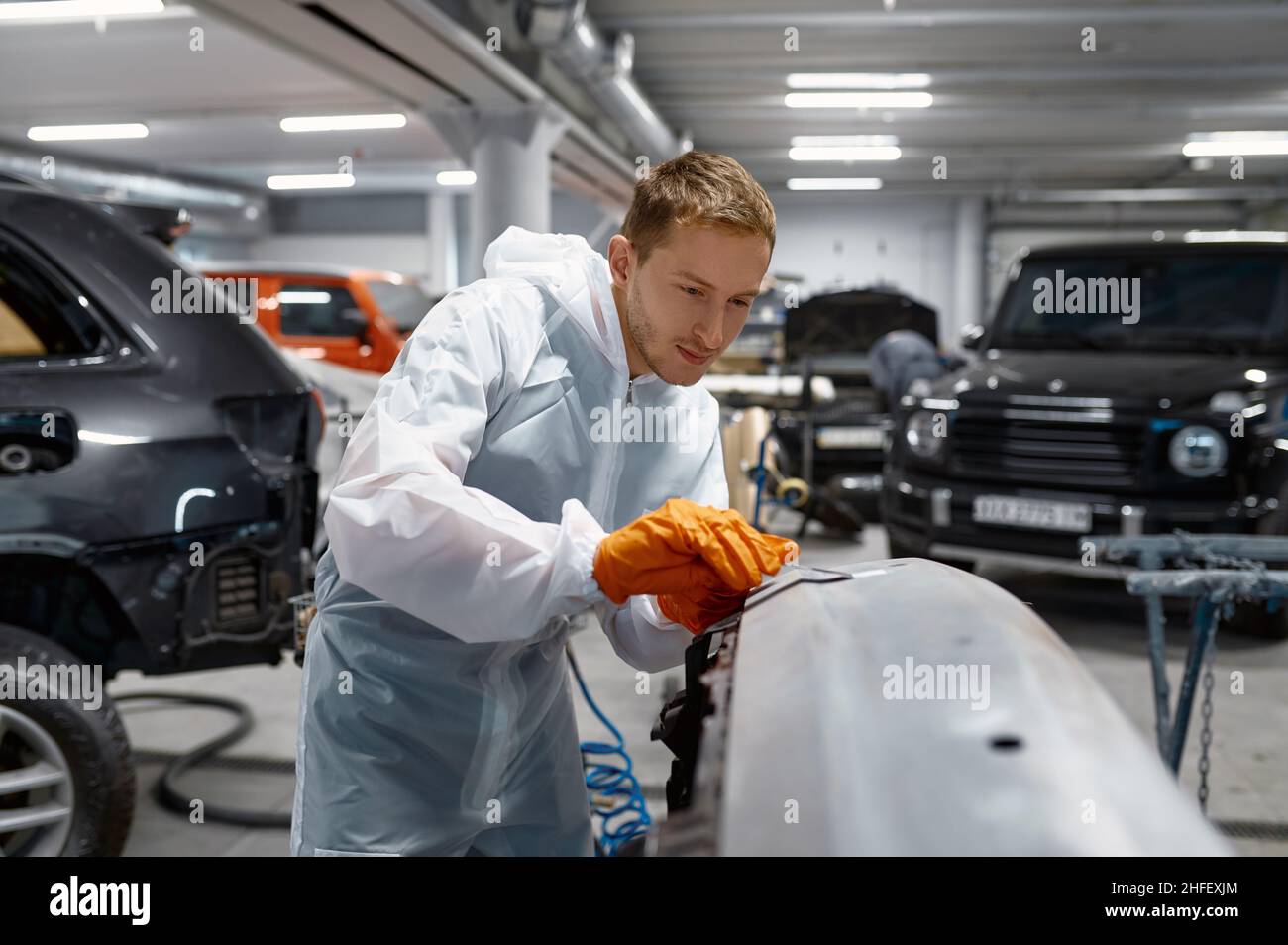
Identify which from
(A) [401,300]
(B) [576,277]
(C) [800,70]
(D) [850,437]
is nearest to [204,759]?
(B) [576,277]

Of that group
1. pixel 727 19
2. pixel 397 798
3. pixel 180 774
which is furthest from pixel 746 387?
pixel 397 798

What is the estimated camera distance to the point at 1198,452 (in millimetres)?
4035

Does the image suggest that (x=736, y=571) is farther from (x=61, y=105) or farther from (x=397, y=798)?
(x=61, y=105)

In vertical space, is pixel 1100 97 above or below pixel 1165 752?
above

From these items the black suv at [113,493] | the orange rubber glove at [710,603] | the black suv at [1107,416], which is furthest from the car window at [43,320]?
the black suv at [1107,416]

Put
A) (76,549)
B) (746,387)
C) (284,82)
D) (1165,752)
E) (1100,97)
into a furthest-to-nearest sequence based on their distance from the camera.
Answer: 1. (1100,97)
2. (284,82)
3. (746,387)
4. (1165,752)
5. (76,549)

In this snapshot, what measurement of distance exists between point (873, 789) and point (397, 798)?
0.88 metres

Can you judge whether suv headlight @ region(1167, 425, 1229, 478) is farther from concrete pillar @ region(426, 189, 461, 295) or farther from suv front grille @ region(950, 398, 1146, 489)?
concrete pillar @ region(426, 189, 461, 295)

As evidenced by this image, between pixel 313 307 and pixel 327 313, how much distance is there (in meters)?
0.17

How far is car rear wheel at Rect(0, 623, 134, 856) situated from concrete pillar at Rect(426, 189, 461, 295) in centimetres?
1677

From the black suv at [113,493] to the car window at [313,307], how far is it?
5734 millimetres

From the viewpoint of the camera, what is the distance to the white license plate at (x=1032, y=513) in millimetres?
4184

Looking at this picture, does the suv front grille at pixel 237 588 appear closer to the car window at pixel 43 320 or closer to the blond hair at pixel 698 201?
the car window at pixel 43 320
